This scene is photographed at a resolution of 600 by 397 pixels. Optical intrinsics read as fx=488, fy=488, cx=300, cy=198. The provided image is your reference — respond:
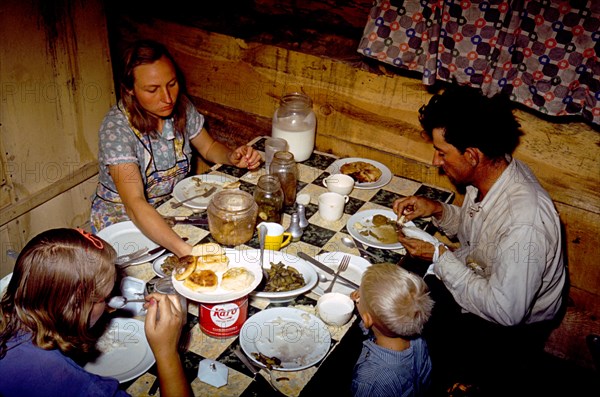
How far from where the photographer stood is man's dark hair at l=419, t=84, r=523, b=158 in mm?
2574

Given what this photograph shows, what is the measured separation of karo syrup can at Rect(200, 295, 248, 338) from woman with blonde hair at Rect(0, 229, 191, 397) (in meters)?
0.27

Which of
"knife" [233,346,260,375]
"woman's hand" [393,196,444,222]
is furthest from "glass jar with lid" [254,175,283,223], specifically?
"knife" [233,346,260,375]

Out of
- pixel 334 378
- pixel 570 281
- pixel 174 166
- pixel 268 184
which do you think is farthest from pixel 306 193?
pixel 570 281

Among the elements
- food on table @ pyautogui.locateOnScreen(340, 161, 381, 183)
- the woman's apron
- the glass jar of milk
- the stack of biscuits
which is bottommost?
the woman's apron

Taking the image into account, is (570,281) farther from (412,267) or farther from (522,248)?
(522,248)

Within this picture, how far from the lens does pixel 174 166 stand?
10.8ft

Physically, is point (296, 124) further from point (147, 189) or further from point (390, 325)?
point (390, 325)

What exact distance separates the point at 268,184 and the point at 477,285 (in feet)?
3.97

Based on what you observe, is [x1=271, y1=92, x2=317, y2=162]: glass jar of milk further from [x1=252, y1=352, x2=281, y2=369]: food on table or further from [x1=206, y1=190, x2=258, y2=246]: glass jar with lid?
[x1=252, y1=352, x2=281, y2=369]: food on table

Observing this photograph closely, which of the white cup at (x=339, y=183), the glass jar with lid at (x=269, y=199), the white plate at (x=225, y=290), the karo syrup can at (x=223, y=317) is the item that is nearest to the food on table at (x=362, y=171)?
the white cup at (x=339, y=183)

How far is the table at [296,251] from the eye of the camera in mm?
1832

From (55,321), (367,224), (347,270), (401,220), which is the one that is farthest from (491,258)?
(55,321)

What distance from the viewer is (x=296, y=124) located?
11.4 feet

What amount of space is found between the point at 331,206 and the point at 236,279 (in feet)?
3.05
